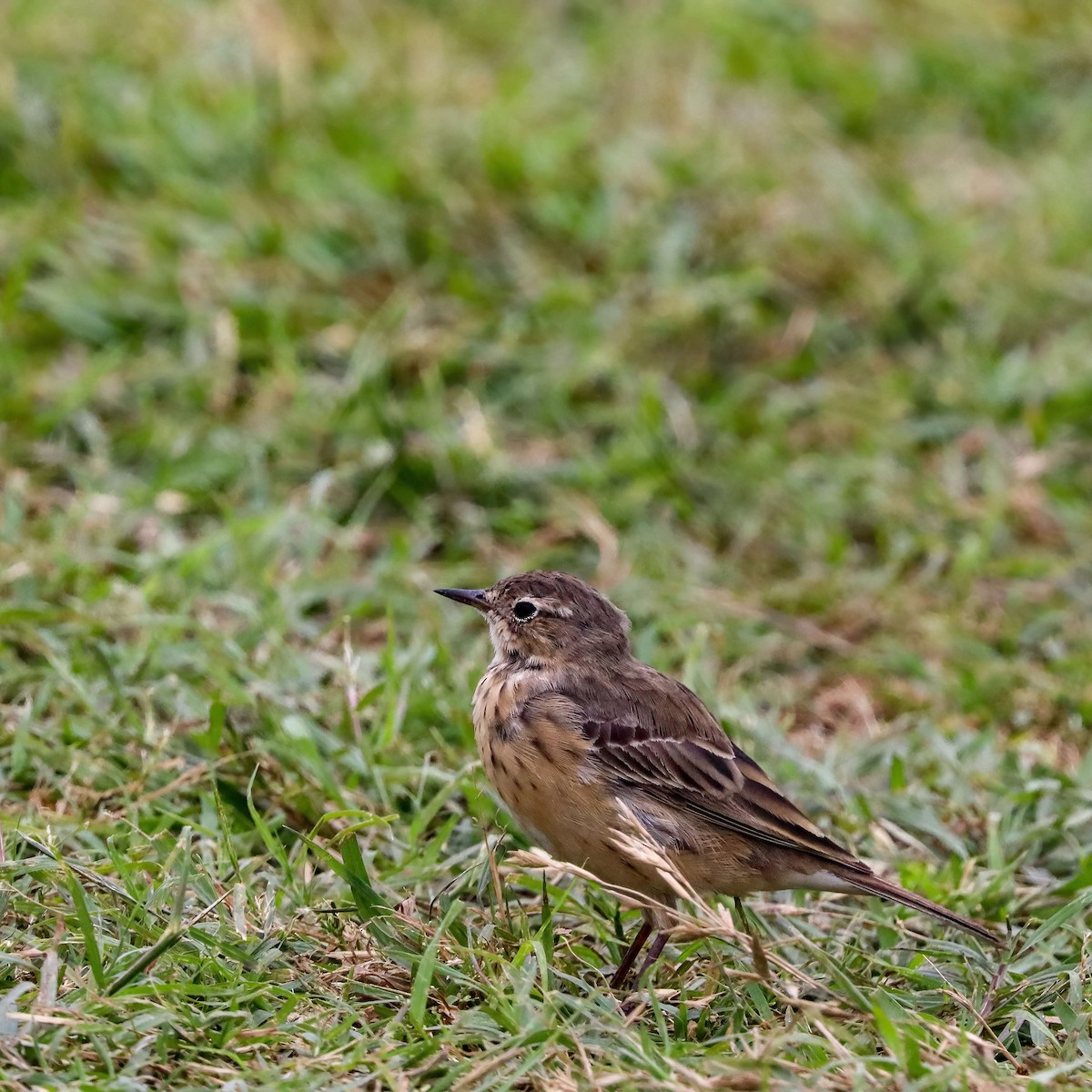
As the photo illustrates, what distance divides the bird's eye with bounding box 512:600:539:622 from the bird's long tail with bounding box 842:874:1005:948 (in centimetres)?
136

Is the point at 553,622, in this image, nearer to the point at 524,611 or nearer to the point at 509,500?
the point at 524,611

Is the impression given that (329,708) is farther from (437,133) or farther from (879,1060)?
(437,133)

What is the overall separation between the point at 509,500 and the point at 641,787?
2.76 metres

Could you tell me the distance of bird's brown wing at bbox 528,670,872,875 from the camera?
5199 millimetres

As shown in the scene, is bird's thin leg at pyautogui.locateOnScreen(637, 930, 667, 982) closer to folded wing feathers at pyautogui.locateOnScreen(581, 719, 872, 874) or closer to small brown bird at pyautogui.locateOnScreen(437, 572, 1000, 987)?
small brown bird at pyautogui.locateOnScreen(437, 572, 1000, 987)

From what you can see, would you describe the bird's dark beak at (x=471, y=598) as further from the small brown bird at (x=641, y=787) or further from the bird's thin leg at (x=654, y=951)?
the bird's thin leg at (x=654, y=951)

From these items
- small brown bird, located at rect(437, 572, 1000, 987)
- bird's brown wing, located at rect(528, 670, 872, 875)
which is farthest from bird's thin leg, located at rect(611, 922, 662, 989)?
bird's brown wing, located at rect(528, 670, 872, 875)

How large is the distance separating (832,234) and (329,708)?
4.75 meters

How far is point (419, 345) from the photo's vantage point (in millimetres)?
8289

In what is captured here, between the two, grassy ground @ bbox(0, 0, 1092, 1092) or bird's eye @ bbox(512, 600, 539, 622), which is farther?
bird's eye @ bbox(512, 600, 539, 622)

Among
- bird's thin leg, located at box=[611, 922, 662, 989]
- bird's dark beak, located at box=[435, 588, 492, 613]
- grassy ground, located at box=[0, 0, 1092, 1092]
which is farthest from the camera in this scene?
bird's dark beak, located at box=[435, 588, 492, 613]

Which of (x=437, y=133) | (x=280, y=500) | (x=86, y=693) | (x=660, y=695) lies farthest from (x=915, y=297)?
(x=86, y=693)

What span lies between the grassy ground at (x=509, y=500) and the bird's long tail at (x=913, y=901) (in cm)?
19

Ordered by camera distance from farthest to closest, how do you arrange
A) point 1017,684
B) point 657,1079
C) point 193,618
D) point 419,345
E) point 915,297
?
1. point 915,297
2. point 419,345
3. point 1017,684
4. point 193,618
5. point 657,1079
